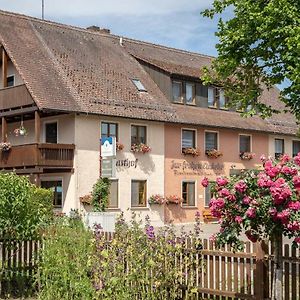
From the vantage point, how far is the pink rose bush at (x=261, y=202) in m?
7.59

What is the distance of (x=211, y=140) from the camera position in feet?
122

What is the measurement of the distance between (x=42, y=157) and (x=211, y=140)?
11.6 m

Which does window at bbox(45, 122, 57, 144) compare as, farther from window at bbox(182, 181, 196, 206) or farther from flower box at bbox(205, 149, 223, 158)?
flower box at bbox(205, 149, 223, 158)

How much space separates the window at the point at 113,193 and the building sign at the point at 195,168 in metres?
3.97

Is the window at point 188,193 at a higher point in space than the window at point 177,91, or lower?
lower

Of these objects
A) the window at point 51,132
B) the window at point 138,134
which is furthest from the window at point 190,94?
the window at point 51,132

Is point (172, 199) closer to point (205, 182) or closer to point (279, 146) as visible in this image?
point (279, 146)

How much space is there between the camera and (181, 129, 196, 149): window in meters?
35.6

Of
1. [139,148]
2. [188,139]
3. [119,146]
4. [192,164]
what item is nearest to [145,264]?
[119,146]

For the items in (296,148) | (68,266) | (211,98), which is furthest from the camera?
(296,148)

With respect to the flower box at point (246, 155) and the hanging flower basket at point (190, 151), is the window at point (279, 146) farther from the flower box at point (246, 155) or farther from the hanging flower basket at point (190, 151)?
the hanging flower basket at point (190, 151)

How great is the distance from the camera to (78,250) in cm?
978

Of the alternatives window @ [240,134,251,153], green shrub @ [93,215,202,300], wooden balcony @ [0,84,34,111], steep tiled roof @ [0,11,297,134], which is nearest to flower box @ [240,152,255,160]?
window @ [240,134,251,153]

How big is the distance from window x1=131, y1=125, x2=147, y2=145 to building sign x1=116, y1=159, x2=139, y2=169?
1.02 meters
